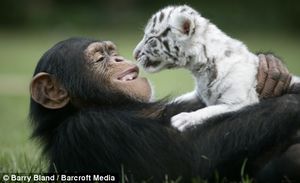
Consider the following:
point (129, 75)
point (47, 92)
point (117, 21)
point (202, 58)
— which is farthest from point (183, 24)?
point (117, 21)

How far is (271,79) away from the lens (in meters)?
5.04

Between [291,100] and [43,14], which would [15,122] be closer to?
[291,100]

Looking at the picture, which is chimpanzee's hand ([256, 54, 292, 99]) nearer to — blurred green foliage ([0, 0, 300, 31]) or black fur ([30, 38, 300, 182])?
black fur ([30, 38, 300, 182])

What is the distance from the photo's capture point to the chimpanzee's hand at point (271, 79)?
5.01 meters

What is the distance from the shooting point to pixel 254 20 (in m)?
33.4

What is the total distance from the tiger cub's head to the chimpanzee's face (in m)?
0.12

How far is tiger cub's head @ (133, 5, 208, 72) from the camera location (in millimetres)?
5066

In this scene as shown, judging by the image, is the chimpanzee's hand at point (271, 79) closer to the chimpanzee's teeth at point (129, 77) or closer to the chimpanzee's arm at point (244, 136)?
the chimpanzee's arm at point (244, 136)

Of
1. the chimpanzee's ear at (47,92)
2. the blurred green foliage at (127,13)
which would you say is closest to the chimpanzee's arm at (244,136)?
the chimpanzee's ear at (47,92)

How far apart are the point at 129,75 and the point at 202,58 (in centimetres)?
62

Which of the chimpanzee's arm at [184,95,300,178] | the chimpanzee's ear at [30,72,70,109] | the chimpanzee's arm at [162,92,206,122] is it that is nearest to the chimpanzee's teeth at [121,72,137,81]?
the chimpanzee's arm at [162,92,206,122]

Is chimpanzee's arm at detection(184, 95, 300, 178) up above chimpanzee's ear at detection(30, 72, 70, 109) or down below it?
below

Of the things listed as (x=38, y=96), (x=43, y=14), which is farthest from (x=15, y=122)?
(x=43, y=14)

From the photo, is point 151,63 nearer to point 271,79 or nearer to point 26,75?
point 271,79
